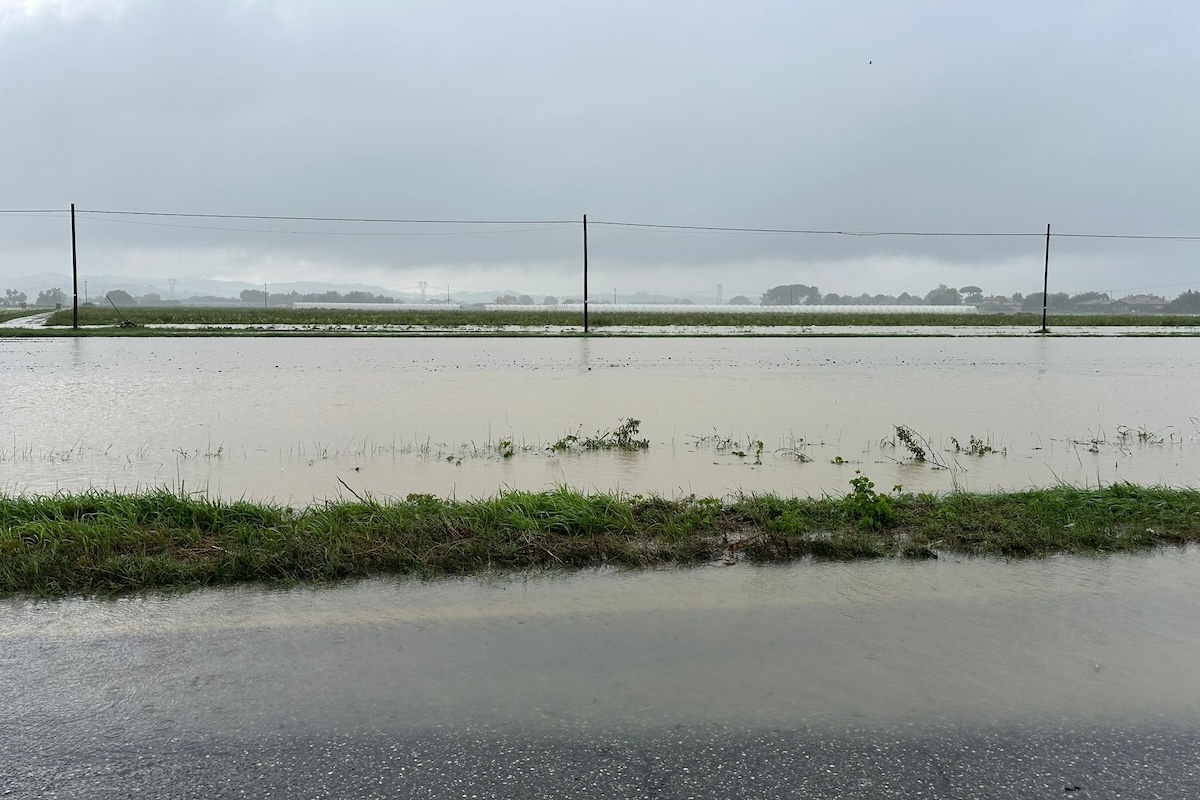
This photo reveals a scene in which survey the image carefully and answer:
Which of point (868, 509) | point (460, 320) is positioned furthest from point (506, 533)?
point (460, 320)

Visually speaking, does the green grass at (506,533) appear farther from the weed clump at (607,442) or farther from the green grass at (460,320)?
the green grass at (460,320)

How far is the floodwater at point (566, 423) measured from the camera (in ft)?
30.8

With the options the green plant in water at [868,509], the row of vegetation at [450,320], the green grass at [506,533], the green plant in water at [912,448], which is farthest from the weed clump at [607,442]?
the row of vegetation at [450,320]

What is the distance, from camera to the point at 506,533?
654 cm

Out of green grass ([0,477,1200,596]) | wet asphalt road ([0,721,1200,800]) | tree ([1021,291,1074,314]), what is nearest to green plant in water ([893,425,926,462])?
green grass ([0,477,1200,596])

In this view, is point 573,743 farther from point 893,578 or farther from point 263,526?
point 263,526

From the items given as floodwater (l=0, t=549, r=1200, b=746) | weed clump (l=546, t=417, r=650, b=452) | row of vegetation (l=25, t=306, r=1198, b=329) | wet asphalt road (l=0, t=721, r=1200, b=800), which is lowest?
wet asphalt road (l=0, t=721, r=1200, b=800)

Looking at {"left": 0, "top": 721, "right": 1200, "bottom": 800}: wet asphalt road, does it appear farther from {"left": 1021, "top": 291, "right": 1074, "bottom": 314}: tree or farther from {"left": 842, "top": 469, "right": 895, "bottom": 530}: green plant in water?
{"left": 1021, "top": 291, "right": 1074, "bottom": 314}: tree

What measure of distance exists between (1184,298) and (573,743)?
18706 cm

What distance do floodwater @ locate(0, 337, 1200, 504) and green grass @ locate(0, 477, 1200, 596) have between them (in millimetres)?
1308

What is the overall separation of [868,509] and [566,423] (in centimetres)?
688

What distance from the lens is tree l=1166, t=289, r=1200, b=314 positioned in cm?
14838

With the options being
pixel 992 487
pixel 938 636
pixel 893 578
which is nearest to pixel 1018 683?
pixel 938 636

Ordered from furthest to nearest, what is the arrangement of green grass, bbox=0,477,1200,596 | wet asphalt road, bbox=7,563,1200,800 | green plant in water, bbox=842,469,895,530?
1. green plant in water, bbox=842,469,895,530
2. green grass, bbox=0,477,1200,596
3. wet asphalt road, bbox=7,563,1200,800
